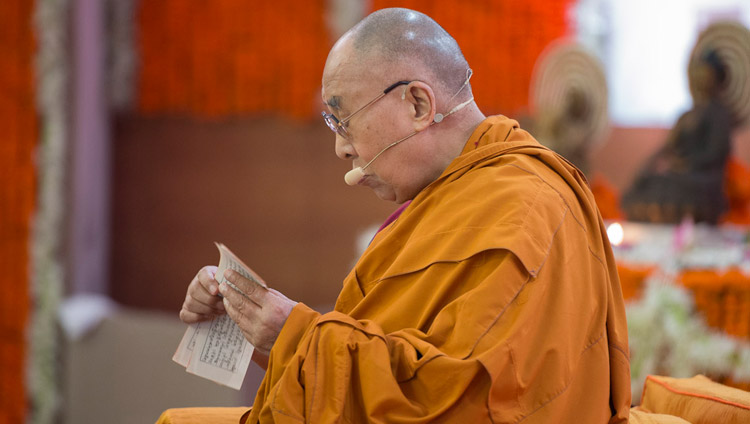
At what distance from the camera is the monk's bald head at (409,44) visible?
1680mm

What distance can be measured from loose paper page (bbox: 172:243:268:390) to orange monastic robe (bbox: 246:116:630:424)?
212mm

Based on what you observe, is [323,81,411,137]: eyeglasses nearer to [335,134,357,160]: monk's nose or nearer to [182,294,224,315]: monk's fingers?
[335,134,357,160]: monk's nose

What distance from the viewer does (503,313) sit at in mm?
1421

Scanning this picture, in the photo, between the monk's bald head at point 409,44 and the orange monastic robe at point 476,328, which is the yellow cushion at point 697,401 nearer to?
the orange monastic robe at point 476,328

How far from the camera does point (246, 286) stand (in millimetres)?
1622

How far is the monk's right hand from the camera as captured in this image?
174 cm

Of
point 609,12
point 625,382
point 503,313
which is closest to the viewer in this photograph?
point 503,313

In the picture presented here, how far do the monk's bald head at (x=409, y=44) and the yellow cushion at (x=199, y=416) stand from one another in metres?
0.88

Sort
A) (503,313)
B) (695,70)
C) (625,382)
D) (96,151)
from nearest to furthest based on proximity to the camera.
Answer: (503,313), (625,382), (695,70), (96,151)

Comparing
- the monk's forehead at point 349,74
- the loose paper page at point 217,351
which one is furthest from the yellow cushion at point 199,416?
the monk's forehead at point 349,74

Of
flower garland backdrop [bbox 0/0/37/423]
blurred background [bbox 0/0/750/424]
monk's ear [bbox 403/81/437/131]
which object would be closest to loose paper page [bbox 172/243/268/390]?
Answer: monk's ear [bbox 403/81/437/131]

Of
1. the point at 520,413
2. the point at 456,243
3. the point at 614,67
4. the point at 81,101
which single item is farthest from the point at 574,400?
the point at 614,67

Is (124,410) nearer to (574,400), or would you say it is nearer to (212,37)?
(212,37)

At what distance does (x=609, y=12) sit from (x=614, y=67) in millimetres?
370
